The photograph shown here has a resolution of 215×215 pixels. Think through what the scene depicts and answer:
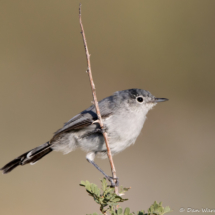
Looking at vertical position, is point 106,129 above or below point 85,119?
below

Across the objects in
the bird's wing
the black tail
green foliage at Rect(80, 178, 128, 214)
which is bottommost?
green foliage at Rect(80, 178, 128, 214)

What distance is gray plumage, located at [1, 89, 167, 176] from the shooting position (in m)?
2.34

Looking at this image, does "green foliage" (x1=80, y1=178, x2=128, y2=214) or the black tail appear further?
the black tail

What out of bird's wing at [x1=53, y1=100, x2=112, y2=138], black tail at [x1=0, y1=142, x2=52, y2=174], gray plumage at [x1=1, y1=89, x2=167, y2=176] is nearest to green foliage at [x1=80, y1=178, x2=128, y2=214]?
gray plumage at [x1=1, y1=89, x2=167, y2=176]

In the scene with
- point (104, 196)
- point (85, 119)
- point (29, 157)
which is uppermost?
point (85, 119)

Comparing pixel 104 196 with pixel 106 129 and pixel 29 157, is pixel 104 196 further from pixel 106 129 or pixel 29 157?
pixel 29 157

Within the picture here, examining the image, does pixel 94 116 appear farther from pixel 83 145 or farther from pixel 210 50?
pixel 210 50

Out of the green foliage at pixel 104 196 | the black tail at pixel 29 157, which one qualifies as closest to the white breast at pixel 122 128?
→ the black tail at pixel 29 157

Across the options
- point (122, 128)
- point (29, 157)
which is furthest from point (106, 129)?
point (29, 157)

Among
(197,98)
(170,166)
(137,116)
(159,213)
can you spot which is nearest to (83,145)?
(137,116)

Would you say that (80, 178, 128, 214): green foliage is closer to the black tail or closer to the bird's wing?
the bird's wing

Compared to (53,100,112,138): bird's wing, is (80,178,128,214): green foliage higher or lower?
lower

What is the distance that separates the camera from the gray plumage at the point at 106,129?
2342mm

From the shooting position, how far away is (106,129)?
231 centimetres
